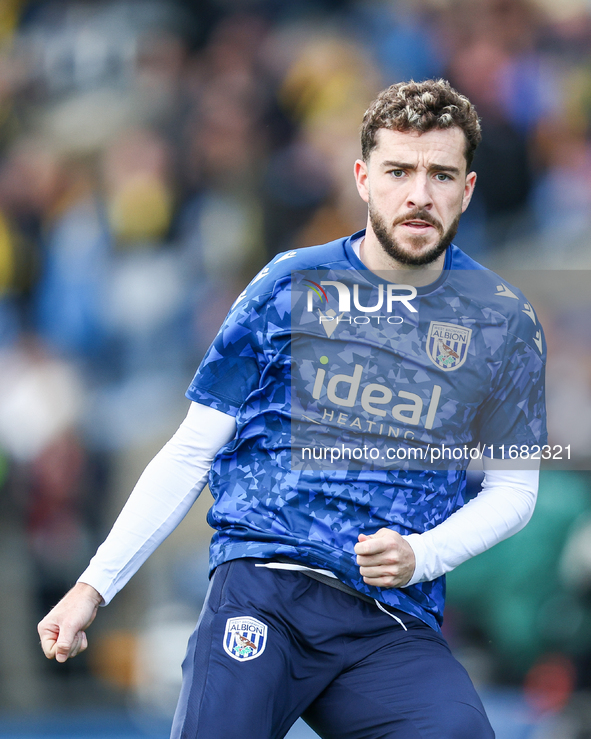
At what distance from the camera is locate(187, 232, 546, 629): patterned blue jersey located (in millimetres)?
2154

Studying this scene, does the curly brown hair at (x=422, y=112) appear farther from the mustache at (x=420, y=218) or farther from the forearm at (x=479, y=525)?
the forearm at (x=479, y=525)

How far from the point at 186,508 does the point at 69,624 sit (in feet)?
1.33

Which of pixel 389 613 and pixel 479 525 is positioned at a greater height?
pixel 479 525

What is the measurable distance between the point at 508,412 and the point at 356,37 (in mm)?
3790

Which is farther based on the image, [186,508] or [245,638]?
[186,508]

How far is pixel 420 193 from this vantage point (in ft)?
7.40

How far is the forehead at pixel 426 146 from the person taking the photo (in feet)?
7.50

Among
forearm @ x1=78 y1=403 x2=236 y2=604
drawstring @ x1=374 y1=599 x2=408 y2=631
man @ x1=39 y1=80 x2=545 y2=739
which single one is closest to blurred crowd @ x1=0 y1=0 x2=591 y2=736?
man @ x1=39 y1=80 x2=545 y2=739

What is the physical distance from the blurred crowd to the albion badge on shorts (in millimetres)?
2567

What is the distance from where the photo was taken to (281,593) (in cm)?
211

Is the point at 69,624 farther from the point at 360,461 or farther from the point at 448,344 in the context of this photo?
the point at 448,344

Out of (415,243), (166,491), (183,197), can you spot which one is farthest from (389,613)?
(183,197)

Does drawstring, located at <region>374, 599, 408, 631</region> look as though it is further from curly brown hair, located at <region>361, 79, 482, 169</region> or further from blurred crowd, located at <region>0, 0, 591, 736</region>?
blurred crowd, located at <region>0, 0, 591, 736</region>

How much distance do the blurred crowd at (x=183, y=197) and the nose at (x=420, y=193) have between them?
2.42 meters
